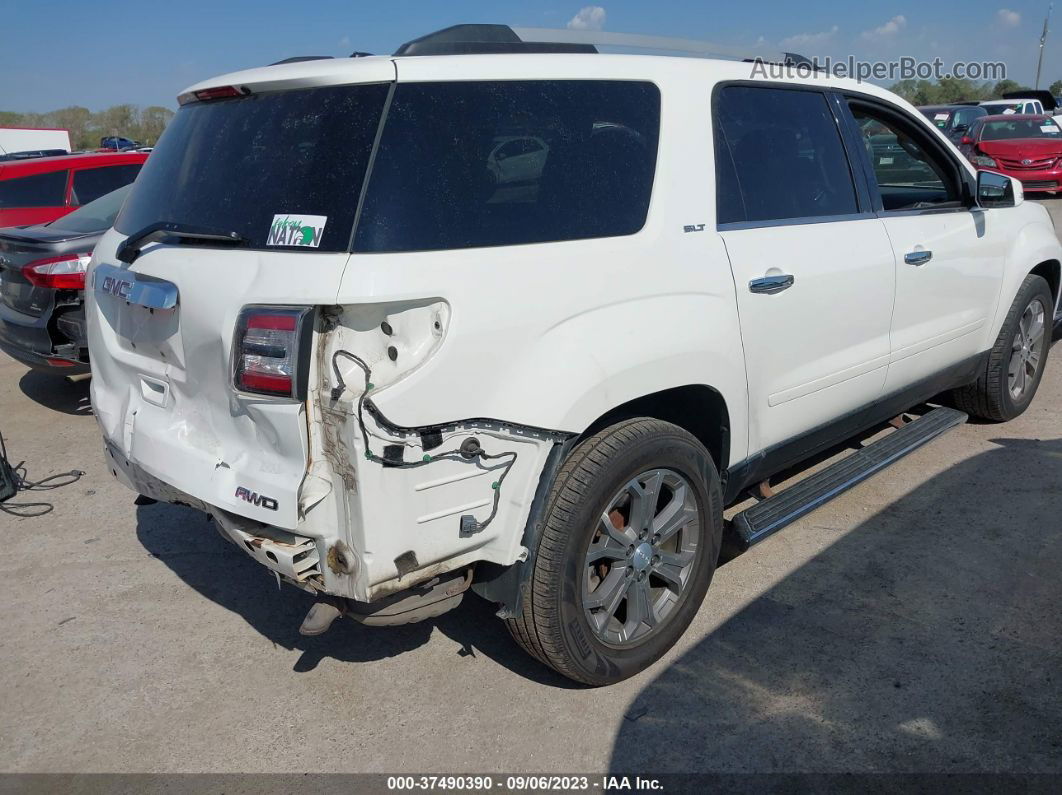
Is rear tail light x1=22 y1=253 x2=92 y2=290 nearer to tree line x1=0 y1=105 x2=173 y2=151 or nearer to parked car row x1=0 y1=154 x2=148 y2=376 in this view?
parked car row x1=0 y1=154 x2=148 y2=376

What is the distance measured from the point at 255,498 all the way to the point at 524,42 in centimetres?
164

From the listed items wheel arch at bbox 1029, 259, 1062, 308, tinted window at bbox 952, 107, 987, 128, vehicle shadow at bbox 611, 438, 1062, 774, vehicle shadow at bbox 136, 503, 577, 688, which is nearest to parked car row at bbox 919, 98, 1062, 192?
tinted window at bbox 952, 107, 987, 128

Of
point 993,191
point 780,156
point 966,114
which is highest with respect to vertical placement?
point 966,114

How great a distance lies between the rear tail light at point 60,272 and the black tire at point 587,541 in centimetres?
439

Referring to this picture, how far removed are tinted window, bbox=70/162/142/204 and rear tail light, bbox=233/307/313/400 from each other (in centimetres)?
703

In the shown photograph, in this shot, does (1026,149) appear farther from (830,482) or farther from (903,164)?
(830,482)

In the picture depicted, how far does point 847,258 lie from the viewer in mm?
3559

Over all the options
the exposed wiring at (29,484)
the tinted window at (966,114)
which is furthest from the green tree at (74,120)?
the exposed wiring at (29,484)

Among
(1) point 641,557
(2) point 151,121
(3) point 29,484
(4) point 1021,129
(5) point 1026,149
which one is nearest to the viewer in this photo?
(1) point 641,557

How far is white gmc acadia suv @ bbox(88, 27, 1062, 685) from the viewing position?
231 centimetres

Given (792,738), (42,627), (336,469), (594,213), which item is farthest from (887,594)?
(42,627)

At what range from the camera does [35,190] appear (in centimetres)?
866

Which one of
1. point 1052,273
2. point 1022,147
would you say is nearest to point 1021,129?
point 1022,147

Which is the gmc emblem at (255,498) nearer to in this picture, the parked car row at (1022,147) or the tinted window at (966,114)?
the parked car row at (1022,147)
